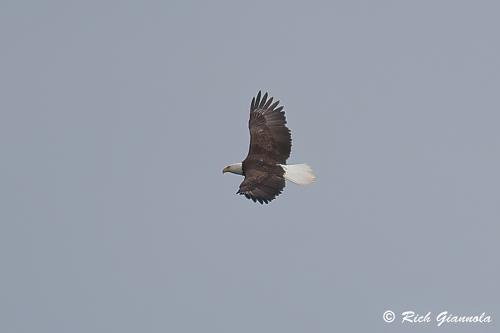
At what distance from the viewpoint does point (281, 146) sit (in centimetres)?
2478

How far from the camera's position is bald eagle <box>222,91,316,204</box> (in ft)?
75.9

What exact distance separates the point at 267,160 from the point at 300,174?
41.3 inches

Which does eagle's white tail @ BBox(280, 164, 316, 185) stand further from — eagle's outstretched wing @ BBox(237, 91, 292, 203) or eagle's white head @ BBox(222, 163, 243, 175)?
eagle's white head @ BBox(222, 163, 243, 175)

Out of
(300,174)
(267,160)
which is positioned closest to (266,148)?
(267,160)

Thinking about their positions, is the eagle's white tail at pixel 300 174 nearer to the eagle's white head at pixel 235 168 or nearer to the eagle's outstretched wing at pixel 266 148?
the eagle's outstretched wing at pixel 266 148

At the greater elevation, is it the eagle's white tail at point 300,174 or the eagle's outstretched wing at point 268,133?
the eagle's outstretched wing at point 268,133

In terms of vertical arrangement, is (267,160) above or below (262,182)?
above

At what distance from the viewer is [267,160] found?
24.6 metres

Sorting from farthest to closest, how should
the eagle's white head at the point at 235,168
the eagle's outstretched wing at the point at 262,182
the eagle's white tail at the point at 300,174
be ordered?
the eagle's white head at the point at 235,168
the eagle's white tail at the point at 300,174
the eagle's outstretched wing at the point at 262,182

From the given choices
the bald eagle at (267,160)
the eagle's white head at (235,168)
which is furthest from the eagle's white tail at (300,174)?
the eagle's white head at (235,168)

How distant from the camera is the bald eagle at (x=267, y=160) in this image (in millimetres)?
23125

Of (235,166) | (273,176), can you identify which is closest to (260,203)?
(273,176)

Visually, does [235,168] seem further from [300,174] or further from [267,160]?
[300,174]

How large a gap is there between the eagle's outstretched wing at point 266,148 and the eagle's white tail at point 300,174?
0.17m
